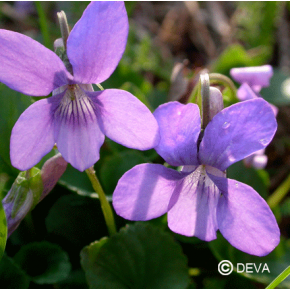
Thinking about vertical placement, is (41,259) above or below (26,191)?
below

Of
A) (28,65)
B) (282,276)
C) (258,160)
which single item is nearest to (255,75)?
(258,160)

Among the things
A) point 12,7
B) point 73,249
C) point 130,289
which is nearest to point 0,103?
point 73,249

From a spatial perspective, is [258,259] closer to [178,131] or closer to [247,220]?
[247,220]

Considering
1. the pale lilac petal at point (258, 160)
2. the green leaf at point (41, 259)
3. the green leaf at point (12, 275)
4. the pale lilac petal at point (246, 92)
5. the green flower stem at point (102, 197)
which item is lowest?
the green leaf at point (41, 259)

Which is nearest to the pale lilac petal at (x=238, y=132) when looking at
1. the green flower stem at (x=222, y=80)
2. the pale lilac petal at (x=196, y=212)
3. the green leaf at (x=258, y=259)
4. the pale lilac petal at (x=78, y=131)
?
the pale lilac petal at (x=196, y=212)

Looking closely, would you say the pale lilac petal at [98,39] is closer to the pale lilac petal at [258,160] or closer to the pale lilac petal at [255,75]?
the pale lilac petal at [255,75]
